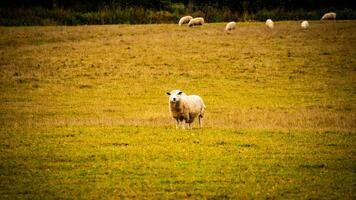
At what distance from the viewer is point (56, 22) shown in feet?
201

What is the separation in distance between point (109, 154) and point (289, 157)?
4503 mm

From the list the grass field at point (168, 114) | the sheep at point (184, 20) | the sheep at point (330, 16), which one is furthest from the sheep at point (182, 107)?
the sheep at point (330, 16)

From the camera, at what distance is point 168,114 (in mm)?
25484

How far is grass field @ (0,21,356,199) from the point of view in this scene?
39.6 ft

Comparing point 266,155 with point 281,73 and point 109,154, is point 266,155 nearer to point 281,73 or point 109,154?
point 109,154

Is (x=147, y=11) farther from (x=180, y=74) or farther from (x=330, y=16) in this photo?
(x=180, y=74)

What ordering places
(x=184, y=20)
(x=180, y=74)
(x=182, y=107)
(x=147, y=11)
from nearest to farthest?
(x=182, y=107) < (x=180, y=74) < (x=184, y=20) < (x=147, y=11)

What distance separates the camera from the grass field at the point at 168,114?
39.6ft

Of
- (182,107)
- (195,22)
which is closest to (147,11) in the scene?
(195,22)

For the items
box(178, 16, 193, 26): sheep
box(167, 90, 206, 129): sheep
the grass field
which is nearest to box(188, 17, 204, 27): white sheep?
the grass field

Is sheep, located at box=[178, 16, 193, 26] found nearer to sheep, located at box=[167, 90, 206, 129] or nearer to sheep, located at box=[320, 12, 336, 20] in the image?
sheep, located at box=[320, 12, 336, 20]

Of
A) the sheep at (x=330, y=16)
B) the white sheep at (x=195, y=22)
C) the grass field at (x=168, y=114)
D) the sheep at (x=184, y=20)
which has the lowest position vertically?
the grass field at (x=168, y=114)

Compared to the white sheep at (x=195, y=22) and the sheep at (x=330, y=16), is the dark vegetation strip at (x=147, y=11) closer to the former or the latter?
the sheep at (x=330, y=16)

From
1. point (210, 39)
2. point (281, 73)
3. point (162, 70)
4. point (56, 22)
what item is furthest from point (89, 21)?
point (281, 73)
